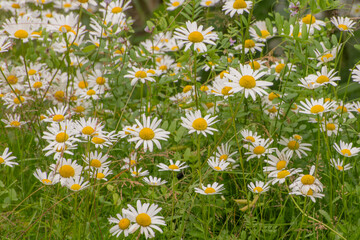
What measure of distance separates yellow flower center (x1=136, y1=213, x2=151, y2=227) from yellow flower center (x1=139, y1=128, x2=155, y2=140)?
1.06 ft

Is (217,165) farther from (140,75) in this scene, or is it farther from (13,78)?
(13,78)

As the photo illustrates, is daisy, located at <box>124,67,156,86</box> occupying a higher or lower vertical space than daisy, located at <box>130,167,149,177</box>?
higher

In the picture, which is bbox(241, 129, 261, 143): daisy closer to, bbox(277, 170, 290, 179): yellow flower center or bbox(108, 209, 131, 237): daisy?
bbox(277, 170, 290, 179): yellow flower center

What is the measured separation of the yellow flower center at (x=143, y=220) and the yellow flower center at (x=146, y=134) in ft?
1.06

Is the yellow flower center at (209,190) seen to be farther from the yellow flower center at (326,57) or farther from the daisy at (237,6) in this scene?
the yellow flower center at (326,57)

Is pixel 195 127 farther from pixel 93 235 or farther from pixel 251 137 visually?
pixel 93 235

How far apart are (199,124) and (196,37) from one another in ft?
1.31

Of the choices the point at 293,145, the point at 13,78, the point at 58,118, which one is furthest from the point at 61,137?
the point at 13,78

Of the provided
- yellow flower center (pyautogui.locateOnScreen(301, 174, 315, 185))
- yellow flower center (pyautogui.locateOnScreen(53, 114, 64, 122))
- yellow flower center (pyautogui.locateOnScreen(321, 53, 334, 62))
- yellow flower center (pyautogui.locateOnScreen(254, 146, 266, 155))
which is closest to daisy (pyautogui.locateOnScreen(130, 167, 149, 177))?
yellow flower center (pyautogui.locateOnScreen(53, 114, 64, 122))

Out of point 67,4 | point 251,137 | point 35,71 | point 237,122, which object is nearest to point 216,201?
point 251,137

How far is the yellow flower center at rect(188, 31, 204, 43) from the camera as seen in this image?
1993mm

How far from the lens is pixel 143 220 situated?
153 centimetres

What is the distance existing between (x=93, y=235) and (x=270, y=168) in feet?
2.29

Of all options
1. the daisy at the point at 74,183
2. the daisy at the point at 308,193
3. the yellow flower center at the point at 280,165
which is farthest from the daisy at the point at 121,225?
the yellow flower center at the point at 280,165
